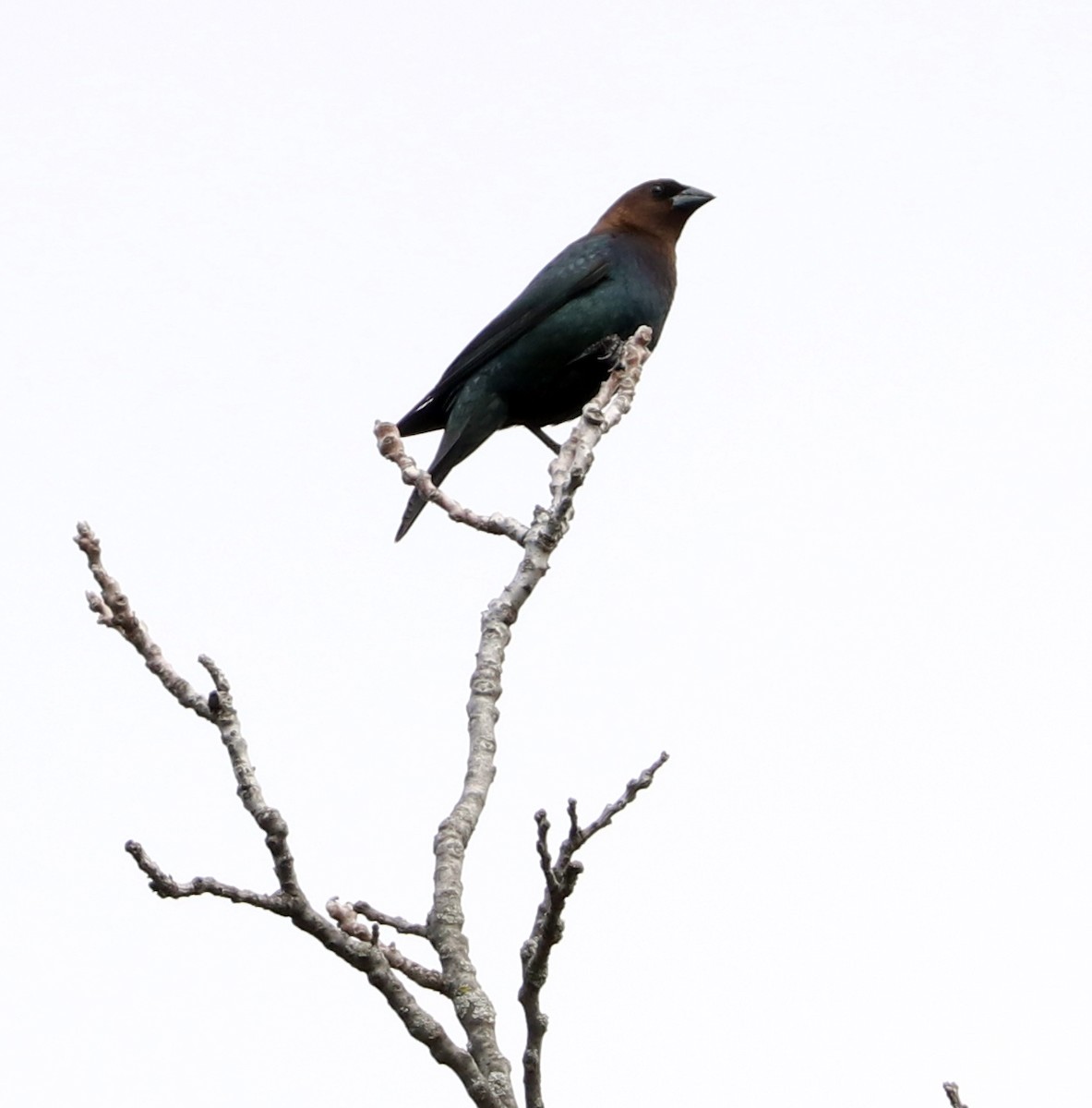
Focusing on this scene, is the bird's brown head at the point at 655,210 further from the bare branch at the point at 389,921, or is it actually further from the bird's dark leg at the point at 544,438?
the bare branch at the point at 389,921

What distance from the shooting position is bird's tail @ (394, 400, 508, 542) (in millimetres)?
6477

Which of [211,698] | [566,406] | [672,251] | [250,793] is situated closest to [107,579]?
[211,698]

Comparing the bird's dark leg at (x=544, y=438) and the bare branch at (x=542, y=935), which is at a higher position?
the bird's dark leg at (x=544, y=438)

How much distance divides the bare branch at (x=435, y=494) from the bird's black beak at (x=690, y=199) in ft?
12.5

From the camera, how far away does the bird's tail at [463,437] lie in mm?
6477

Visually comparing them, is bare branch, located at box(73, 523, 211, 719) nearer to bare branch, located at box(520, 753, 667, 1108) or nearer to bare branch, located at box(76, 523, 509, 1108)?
bare branch, located at box(76, 523, 509, 1108)

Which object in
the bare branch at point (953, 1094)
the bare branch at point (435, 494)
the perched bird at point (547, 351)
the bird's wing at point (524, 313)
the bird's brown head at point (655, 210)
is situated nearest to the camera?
the bare branch at point (953, 1094)

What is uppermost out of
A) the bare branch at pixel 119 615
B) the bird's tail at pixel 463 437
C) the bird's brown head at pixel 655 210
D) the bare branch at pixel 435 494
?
the bird's brown head at pixel 655 210

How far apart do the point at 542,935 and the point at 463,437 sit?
401 cm

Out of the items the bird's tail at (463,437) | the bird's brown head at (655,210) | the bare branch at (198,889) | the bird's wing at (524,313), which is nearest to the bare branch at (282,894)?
the bare branch at (198,889)

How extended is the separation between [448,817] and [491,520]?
105 centimetres

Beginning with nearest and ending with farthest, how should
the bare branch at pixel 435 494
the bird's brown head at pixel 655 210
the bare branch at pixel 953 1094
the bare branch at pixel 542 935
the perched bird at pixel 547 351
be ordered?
the bare branch at pixel 953 1094, the bare branch at pixel 542 935, the bare branch at pixel 435 494, the perched bird at pixel 547 351, the bird's brown head at pixel 655 210

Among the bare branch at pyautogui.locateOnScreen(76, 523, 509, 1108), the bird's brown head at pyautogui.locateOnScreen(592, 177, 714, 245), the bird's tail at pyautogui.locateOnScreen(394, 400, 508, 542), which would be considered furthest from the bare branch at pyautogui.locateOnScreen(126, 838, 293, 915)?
the bird's brown head at pyautogui.locateOnScreen(592, 177, 714, 245)

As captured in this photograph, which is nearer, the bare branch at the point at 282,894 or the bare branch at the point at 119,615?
the bare branch at the point at 282,894
